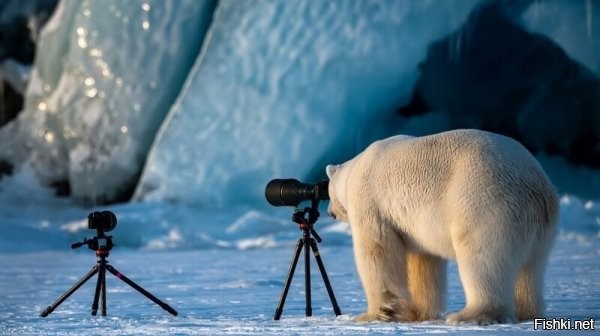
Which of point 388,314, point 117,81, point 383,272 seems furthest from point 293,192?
point 117,81

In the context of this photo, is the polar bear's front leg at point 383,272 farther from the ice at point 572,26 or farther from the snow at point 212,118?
the ice at point 572,26

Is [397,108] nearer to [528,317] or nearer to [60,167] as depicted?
[60,167]

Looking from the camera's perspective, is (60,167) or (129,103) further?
(60,167)

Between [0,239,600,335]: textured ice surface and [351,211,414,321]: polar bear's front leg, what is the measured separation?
0.45ft

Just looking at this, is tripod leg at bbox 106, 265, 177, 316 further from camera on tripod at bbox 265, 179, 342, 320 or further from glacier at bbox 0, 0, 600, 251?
glacier at bbox 0, 0, 600, 251

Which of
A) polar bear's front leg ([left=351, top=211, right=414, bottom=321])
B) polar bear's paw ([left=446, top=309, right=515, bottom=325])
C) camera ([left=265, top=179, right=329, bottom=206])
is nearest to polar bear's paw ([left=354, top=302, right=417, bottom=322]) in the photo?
polar bear's front leg ([left=351, top=211, right=414, bottom=321])

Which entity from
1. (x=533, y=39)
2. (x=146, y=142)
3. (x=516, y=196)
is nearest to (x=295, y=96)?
(x=146, y=142)

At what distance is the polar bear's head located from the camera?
4.44 meters

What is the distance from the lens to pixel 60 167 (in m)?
14.0

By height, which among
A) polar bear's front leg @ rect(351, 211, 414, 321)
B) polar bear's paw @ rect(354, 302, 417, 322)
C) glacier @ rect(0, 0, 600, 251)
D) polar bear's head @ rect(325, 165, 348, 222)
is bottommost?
polar bear's paw @ rect(354, 302, 417, 322)

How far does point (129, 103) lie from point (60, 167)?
1.85m

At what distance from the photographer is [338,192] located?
14.7 ft
